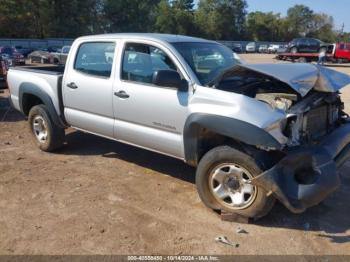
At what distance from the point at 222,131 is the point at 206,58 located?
4.49ft

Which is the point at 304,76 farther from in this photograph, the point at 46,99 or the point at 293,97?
the point at 46,99

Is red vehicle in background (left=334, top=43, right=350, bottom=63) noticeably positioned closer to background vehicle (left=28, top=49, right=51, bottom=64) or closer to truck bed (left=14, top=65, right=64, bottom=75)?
background vehicle (left=28, top=49, right=51, bottom=64)

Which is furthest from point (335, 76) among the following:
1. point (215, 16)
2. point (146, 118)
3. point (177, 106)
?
point (215, 16)

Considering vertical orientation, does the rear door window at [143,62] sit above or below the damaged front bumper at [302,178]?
above

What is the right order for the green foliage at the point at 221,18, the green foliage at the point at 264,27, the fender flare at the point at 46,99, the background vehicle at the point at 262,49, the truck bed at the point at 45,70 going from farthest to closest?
the green foliage at the point at 264,27
the green foliage at the point at 221,18
the background vehicle at the point at 262,49
the truck bed at the point at 45,70
the fender flare at the point at 46,99

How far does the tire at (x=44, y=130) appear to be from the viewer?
6.27 m

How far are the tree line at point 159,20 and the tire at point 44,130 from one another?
178 ft

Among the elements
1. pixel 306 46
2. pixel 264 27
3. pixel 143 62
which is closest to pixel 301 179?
pixel 143 62

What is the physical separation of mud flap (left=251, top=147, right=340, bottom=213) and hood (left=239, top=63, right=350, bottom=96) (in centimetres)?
67

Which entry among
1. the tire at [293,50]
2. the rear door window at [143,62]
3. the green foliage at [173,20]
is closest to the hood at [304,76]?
the rear door window at [143,62]

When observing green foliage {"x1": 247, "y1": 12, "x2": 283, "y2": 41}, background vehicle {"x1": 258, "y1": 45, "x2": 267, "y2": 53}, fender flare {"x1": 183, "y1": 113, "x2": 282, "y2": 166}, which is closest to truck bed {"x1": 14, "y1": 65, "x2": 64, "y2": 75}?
fender flare {"x1": 183, "y1": 113, "x2": 282, "y2": 166}

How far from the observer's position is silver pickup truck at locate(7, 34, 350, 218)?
386 centimetres

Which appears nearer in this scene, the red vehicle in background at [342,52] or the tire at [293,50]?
the red vehicle in background at [342,52]

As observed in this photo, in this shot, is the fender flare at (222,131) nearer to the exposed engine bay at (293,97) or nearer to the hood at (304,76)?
the exposed engine bay at (293,97)
